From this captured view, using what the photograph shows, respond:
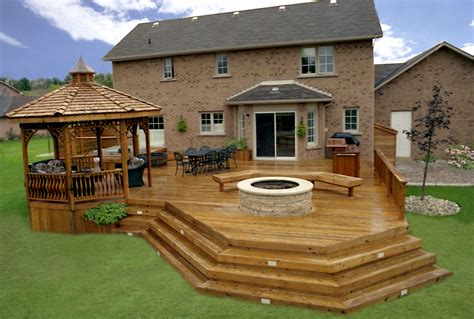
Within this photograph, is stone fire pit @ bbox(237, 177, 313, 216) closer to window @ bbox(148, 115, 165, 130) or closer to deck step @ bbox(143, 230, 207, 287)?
deck step @ bbox(143, 230, 207, 287)

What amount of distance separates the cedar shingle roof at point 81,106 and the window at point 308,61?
27.3 ft

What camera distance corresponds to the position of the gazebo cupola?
1229cm

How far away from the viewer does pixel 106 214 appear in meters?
10.8

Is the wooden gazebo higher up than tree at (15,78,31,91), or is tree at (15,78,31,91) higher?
tree at (15,78,31,91)

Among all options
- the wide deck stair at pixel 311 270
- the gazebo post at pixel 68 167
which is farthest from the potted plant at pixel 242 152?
the wide deck stair at pixel 311 270

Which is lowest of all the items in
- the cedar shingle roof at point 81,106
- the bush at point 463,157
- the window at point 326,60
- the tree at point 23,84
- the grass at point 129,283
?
the grass at point 129,283

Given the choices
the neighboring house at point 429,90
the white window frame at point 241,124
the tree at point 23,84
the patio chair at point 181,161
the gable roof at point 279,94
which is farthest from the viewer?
the tree at point 23,84

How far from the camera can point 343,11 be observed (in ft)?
61.5

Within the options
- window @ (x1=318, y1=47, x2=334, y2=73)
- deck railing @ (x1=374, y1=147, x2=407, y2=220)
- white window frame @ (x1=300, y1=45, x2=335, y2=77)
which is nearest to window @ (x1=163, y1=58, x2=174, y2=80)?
white window frame @ (x1=300, y1=45, x2=335, y2=77)

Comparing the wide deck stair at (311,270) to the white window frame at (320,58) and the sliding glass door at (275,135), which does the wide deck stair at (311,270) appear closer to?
the sliding glass door at (275,135)

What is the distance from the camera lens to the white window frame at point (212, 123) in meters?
19.5

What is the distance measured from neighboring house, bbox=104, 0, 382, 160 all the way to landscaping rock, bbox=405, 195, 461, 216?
17.7 feet

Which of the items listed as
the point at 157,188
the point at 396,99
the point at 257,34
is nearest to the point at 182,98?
the point at 257,34

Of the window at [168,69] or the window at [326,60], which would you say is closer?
the window at [326,60]
